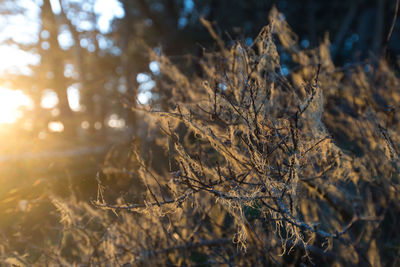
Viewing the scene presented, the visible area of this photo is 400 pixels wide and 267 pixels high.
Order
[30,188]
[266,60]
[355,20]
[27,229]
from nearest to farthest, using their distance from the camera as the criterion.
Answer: [266,60] → [27,229] → [30,188] → [355,20]

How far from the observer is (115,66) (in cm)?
1570

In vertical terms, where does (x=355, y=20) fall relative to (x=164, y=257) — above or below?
above

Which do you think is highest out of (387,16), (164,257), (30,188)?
(387,16)

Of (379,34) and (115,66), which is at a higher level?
(115,66)

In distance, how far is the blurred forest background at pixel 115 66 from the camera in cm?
355

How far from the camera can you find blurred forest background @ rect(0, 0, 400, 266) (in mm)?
3547

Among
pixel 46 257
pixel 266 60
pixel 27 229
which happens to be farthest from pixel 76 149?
pixel 266 60

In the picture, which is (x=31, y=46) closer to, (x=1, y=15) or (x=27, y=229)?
(x=1, y=15)

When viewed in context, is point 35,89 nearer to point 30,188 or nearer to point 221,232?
Result: point 30,188

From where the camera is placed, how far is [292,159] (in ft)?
6.10

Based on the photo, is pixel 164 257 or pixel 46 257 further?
pixel 164 257

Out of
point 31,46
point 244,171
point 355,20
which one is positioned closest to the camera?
point 244,171

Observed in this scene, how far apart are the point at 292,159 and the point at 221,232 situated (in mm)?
2021

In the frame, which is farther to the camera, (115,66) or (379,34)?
(115,66)
